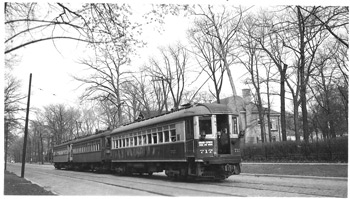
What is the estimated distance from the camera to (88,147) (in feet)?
85.4

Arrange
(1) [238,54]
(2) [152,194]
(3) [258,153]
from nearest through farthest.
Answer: (2) [152,194], (3) [258,153], (1) [238,54]

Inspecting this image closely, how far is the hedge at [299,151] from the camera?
63.3 feet

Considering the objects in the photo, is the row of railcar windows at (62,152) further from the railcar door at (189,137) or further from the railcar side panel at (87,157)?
the railcar door at (189,137)

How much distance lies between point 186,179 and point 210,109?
10.2 feet

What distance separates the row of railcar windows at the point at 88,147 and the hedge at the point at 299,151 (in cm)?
1083

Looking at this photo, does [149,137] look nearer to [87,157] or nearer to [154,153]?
[154,153]

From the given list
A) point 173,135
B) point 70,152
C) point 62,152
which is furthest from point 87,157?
point 173,135

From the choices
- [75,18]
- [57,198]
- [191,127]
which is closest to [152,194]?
[57,198]

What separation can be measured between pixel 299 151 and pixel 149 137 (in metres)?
10.4

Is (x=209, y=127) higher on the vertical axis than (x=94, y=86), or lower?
lower

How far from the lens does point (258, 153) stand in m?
26.2

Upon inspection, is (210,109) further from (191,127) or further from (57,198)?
(57,198)

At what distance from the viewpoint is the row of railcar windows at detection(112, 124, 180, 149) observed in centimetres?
1463

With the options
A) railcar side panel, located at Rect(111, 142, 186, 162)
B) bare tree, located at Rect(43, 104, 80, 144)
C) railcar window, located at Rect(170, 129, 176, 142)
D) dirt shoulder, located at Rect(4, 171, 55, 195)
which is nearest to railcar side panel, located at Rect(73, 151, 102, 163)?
railcar side panel, located at Rect(111, 142, 186, 162)
